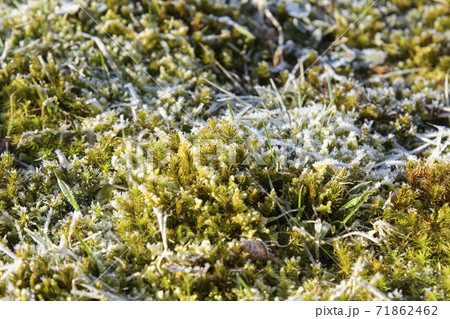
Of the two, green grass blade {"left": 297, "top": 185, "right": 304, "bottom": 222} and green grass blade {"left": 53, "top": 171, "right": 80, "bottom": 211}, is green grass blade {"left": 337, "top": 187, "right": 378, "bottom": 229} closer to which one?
green grass blade {"left": 297, "top": 185, "right": 304, "bottom": 222}

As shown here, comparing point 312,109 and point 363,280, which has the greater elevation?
point 312,109

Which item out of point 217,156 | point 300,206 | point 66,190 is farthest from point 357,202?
point 66,190

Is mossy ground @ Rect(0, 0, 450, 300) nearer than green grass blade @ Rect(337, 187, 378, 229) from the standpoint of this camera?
Yes

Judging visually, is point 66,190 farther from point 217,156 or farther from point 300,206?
point 300,206

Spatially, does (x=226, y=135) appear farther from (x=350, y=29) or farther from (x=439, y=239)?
(x=350, y=29)

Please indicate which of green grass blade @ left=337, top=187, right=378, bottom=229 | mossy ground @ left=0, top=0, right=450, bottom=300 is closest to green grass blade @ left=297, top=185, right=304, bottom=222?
mossy ground @ left=0, top=0, right=450, bottom=300

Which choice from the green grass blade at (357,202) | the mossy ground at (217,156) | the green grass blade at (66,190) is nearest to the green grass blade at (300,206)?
the mossy ground at (217,156)

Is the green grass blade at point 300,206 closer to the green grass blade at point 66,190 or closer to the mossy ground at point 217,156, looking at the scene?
the mossy ground at point 217,156
